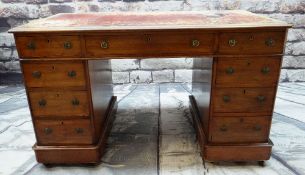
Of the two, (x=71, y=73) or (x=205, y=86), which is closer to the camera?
(x=71, y=73)

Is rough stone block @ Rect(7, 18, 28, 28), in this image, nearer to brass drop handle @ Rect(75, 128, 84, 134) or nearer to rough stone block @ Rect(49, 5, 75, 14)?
rough stone block @ Rect(49, 5, 75, 14)

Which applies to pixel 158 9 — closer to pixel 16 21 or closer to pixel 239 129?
pixel 16 21

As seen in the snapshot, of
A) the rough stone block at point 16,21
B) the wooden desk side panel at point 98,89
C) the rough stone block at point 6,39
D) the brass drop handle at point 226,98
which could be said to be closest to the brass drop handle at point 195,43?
the brass drop handle at point 226,98

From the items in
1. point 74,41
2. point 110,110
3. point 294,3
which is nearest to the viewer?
point 74,41

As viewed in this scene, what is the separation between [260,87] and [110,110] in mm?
1251

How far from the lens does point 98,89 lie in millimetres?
1910

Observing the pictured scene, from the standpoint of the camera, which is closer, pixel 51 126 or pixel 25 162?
pixel 51 126

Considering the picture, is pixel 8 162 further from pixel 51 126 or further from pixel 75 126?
pixel 75 126

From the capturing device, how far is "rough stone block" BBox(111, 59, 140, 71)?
3260mm

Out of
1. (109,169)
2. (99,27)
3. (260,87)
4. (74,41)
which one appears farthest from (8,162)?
(260,87)

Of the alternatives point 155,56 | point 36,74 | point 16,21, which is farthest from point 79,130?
point 16,21

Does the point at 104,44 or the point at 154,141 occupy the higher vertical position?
the point at 104,44

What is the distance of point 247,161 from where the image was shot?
1826 mm

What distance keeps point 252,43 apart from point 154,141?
1.05m
